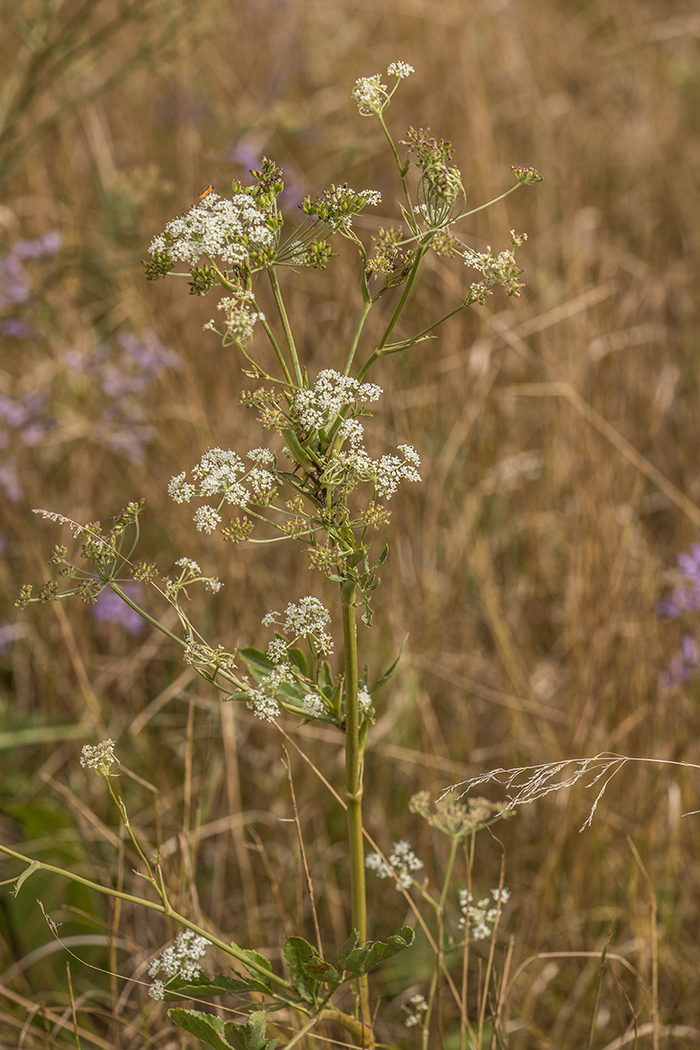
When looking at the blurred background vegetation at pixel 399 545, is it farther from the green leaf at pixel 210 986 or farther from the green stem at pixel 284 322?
the green stem at pixel 284 322

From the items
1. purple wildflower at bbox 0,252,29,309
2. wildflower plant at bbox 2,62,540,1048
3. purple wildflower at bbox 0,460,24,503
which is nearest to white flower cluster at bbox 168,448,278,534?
wildflower plant at bbox 2,62,540,1048

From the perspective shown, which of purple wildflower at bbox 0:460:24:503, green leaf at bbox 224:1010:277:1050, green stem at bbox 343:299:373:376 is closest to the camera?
green stem at bbox 343:299:373:376

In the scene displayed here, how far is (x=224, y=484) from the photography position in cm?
109

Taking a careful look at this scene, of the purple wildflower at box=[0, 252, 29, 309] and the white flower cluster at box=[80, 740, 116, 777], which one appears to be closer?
the white flower cluster at box=[80, 740, 116, 777]

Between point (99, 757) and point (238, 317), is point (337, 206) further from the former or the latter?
point (99, 757)

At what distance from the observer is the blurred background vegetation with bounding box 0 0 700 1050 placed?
228 centimetres

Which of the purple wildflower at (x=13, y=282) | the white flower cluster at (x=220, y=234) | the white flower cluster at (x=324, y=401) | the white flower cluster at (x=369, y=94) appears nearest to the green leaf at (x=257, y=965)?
the white flower cluster at (x=324, y=401)

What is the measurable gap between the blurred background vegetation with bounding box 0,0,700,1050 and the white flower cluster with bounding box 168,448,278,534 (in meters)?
0.73

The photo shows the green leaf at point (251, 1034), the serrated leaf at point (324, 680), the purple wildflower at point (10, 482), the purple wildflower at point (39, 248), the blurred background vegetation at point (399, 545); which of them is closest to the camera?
the green leaf at point (251, 1034)

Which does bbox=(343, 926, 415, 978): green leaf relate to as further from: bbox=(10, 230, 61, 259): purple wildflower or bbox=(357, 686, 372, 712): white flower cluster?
bbox=(10, 230, 61, 259): purple wildflower

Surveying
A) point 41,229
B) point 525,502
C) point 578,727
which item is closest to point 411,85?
point 41,229

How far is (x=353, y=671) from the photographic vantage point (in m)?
1.12

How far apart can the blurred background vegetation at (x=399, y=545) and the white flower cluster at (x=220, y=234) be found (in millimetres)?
982

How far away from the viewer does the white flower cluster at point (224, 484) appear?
1062mm
